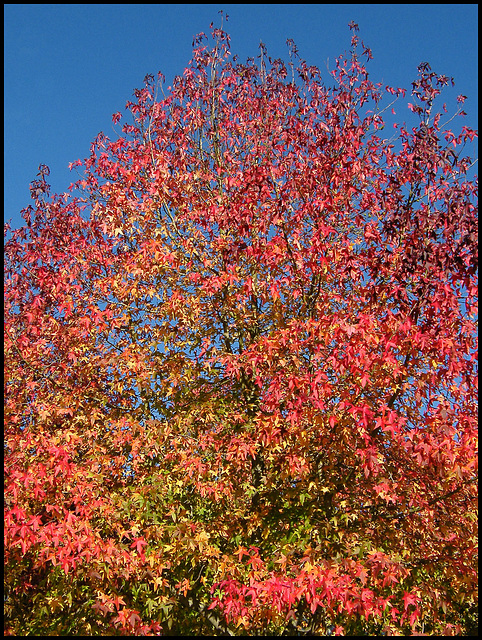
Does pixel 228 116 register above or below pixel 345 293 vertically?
above

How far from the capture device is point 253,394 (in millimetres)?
7559

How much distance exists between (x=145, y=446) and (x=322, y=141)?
481cm

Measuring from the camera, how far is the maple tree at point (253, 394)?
5691 millimetres

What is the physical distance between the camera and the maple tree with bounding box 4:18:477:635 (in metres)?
5.69

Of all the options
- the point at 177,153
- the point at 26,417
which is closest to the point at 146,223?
the point at 177,153

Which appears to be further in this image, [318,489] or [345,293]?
[345,293]

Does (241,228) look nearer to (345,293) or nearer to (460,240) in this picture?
(345,293)

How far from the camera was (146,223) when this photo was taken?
805 centimetres

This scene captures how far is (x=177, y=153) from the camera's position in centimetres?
888

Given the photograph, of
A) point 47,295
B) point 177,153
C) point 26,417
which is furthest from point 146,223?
point 26,417

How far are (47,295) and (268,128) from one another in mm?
4384

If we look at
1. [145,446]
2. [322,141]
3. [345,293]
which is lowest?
[145,446]

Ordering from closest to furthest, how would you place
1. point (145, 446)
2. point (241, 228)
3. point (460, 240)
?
1. point (460, 240)
2. point (145, 446)
3. point (241, 228)

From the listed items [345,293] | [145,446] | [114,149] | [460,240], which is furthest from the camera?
[114,149]
